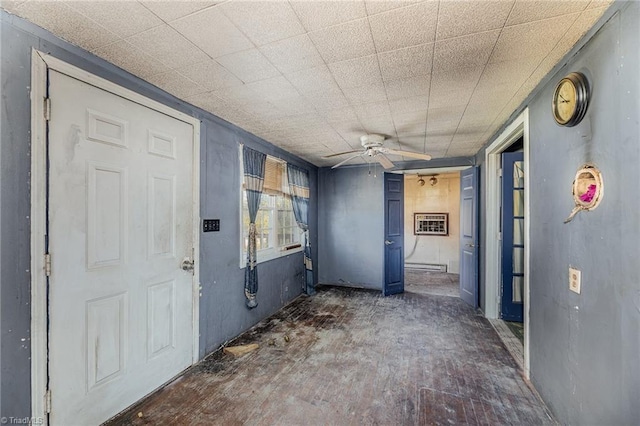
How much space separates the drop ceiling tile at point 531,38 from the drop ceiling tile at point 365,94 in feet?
2.53

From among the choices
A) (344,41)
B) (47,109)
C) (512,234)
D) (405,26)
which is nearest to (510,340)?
(512,234)

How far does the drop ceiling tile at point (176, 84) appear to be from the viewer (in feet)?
6.51

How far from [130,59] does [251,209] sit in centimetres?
190

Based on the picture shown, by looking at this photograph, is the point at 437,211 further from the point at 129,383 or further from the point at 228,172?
the point at 129,383

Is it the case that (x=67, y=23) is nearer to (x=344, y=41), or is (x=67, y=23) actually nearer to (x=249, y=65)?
(x=249, y=65)

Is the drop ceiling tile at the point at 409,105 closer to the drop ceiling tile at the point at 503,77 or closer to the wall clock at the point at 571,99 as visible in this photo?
the drop ceiling tile at the point at 503,77

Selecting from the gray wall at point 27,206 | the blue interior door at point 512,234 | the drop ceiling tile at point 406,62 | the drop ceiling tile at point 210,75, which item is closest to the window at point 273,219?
the gray wall at point 27,206

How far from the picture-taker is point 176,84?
2.11 m

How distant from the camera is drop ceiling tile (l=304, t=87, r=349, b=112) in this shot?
2225 millimetres

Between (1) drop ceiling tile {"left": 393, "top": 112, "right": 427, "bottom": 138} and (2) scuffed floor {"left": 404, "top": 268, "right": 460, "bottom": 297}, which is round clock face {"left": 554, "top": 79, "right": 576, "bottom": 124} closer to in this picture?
(1) drop ceiling tile {"left": 393, "top": 112, "right": 427, "bottom": 138}

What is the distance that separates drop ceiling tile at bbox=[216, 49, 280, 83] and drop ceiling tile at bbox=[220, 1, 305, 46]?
0.16 m

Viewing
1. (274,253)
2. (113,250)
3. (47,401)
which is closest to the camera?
(47,401)

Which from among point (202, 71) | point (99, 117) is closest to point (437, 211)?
point (202, 71)

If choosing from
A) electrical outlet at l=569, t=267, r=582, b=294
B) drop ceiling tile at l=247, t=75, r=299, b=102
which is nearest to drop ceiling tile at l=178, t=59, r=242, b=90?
drop ceiling tile at l=247, t=75, r=299, b=102
